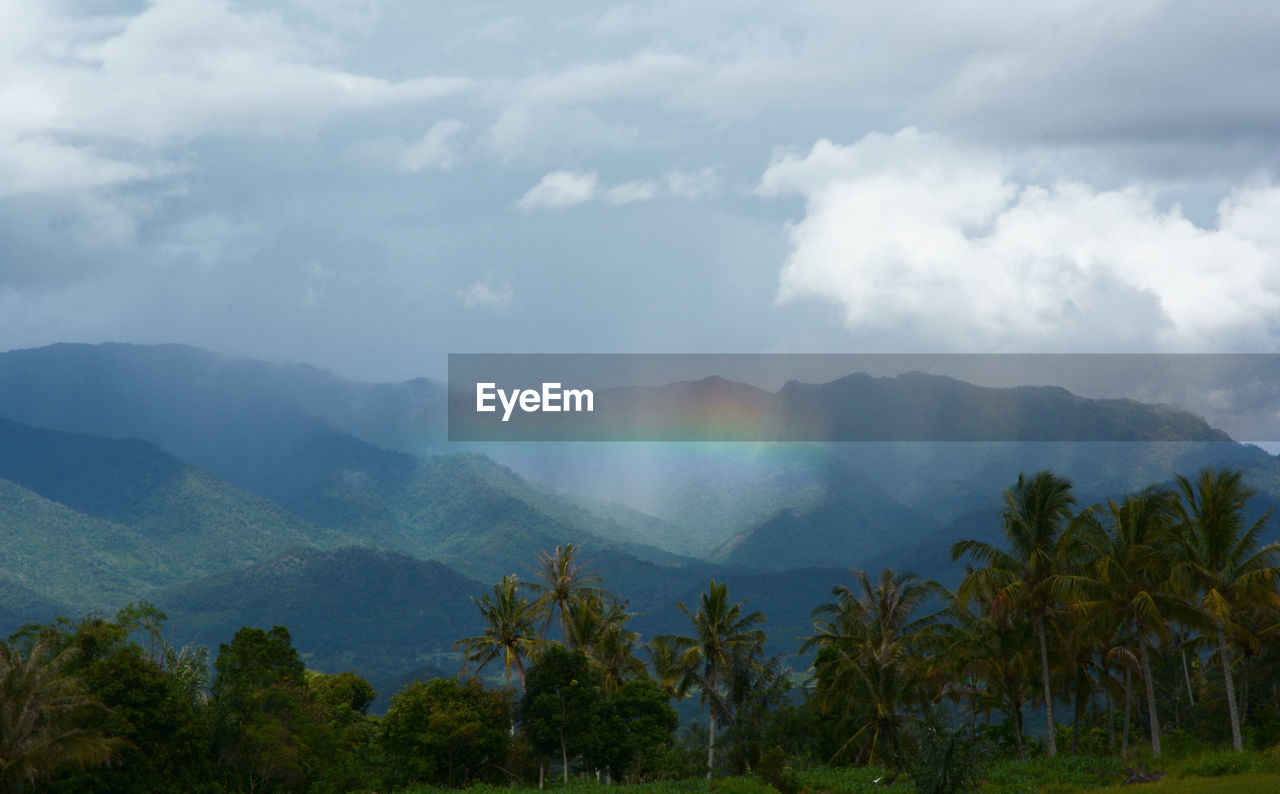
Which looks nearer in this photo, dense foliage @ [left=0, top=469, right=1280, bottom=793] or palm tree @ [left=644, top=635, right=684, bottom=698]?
dense foliage @ [left=0, top=469, right=1280, bottom=793]

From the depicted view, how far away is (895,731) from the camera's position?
6544cm

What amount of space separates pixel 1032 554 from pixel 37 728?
1712 inches

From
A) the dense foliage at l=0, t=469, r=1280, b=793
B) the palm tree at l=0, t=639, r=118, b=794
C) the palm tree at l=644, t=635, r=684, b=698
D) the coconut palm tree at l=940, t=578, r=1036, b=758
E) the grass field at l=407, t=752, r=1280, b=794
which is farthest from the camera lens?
the palm tree at l=644, t=635, r=684, b=698

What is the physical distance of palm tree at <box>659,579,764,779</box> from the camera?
243 ft

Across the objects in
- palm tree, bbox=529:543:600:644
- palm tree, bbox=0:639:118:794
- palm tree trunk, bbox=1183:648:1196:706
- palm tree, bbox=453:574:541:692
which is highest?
palm tree, bbox=529:543:600:644

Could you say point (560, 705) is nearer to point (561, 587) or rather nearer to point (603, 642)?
→ point (603, 642)

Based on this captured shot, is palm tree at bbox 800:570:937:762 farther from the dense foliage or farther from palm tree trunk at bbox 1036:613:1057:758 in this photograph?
palm tree trunk at bbox 1036:613:1057:758

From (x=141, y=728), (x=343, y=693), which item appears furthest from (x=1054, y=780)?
(x=343, y=693)

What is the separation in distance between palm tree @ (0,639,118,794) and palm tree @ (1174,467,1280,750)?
145 feet

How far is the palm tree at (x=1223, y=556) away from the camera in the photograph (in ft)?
167

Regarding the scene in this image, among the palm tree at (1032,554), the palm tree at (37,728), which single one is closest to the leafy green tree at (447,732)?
the palm tree at (37,728)

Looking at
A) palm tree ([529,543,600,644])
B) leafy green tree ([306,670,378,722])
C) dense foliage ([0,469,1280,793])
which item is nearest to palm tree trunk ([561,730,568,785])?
dense foliage ([0,469,1280,793])

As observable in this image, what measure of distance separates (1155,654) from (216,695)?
154ft

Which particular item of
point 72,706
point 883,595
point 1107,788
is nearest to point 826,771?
point 883,595
